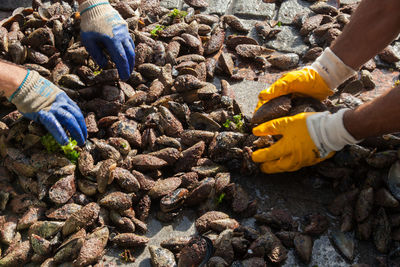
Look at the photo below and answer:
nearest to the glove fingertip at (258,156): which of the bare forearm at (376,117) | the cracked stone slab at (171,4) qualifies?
the bare forearm at (376,117)

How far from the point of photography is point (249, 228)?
2215 mm

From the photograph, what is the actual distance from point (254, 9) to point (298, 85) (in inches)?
66.9

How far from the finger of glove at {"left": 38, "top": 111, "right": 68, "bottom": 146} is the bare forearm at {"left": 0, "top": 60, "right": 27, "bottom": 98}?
0.28 meters

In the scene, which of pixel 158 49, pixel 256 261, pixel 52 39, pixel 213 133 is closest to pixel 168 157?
pixel 213 133

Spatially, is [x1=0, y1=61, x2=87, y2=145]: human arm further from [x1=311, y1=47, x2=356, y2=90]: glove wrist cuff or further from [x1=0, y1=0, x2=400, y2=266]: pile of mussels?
[x1=311, y1=47, x2=356, y2=90]: glove wrist cuff

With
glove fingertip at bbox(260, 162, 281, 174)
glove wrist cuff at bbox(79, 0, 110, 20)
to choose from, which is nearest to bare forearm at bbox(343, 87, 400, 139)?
glove fingertip at bbox(260, 162, 281, 174)

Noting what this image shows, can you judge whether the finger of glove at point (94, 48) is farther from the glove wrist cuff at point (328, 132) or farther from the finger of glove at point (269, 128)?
the glove wrist cuff at point (328, 132)

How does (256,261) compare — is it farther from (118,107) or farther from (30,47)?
(30,47)

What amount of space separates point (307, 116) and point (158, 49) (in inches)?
63.0

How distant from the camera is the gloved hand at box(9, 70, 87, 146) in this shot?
2482 mm

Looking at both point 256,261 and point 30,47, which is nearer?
point 256,261

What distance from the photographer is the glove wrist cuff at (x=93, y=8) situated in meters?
2.98

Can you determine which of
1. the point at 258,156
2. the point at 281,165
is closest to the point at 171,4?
the point at 258,156

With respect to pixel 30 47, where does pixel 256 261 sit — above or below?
below
